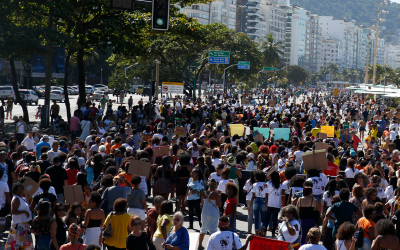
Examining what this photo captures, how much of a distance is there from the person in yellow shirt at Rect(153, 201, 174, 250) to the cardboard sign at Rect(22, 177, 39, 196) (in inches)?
102

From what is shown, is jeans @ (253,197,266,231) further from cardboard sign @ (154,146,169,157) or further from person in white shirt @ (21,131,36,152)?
person in white shirt @ (21,131,36,152)

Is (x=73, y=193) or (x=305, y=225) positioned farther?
(x=305, y=225)

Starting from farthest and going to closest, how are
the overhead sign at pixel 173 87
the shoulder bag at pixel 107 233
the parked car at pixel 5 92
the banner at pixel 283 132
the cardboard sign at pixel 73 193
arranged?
the parked car at pixel 5 92, the overhead sign at pixel 173 87, the banner at pixel 283 132, the cardboard sign at pixel 73 193, the shoulder bag at pixel 107 233

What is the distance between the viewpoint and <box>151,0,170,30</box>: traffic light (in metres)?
10.1

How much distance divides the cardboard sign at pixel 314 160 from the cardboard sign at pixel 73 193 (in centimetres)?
465

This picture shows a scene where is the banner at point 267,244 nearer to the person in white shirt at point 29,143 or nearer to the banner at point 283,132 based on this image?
the person in white shirt at point 29,143

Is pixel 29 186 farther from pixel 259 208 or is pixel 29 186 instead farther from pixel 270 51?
pixel 270 51

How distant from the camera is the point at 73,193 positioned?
826 centimetres

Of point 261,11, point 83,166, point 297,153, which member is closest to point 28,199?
point 83,166

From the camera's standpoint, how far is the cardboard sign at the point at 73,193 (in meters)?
8.24

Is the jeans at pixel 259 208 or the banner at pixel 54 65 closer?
the jeans at pixel 259 208

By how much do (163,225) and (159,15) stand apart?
4.82 meters

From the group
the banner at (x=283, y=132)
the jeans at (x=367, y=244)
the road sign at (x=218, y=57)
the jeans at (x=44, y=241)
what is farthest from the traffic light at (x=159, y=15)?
the road sign at (x=218, y=57)

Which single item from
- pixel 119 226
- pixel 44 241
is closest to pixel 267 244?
pixel 119 226
